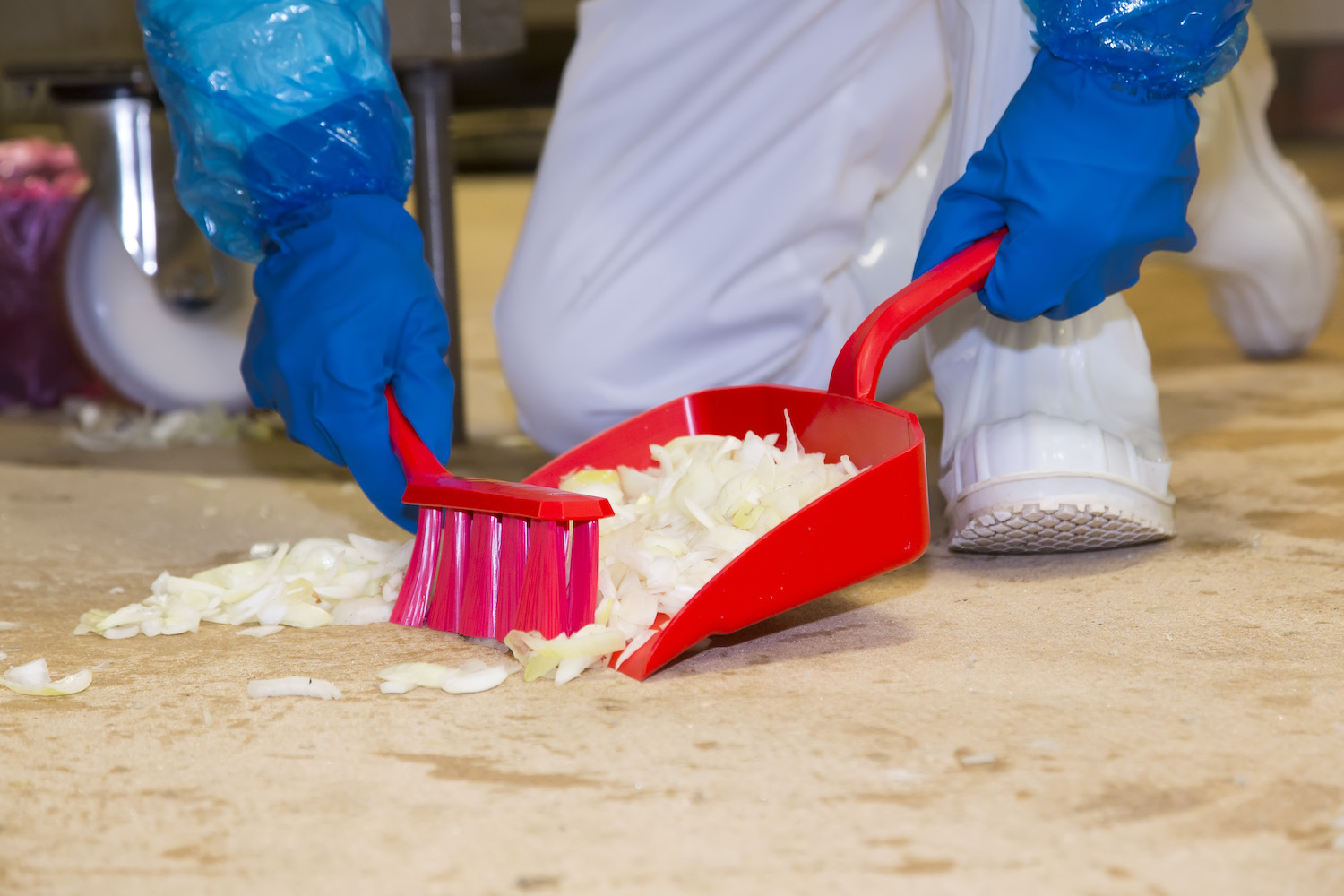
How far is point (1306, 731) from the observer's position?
1.87ft

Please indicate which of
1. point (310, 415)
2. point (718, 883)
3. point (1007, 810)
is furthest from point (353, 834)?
point (310, 415)

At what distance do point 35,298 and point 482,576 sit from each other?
1030 mm

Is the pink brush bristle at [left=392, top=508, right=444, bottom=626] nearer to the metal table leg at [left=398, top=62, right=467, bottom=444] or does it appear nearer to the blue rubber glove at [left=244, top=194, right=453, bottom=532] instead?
the blue rubber glove at [left=244, top=194, right=453, bottom=532]

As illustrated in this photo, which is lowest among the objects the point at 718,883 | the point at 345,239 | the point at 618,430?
the point at 718,883

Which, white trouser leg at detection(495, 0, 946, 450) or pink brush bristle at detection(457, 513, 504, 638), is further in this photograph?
white trouser leg at detection(495, 0, 946, 450)

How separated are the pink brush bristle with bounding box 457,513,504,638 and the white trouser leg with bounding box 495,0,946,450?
1.24ft

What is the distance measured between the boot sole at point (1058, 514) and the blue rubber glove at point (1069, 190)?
0.11m

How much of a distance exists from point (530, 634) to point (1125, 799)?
30 cm

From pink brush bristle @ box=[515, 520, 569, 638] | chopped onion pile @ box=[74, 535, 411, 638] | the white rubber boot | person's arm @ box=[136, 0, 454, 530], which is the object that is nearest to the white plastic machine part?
person's arm @ box=[136, 0, 454, 530]

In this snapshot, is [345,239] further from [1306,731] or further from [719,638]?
[1306,731]

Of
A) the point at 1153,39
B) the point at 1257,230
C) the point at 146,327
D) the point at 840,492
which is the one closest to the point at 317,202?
the point at 840,492

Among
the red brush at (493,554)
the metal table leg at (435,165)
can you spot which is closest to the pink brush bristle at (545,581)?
the red brush at (493,554)

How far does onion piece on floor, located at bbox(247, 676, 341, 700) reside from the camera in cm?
65

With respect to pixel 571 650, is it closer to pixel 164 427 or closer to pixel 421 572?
pixel 421 572
